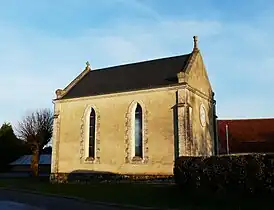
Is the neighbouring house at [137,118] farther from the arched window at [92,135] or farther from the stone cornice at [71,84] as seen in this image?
the stone cornice at [71,84]

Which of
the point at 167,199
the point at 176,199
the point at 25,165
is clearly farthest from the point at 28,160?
the point at 176,199

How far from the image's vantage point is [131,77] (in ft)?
98.8

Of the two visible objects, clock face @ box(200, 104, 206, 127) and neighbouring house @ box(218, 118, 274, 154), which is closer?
clock face @ box(200, 104, 206, 127)

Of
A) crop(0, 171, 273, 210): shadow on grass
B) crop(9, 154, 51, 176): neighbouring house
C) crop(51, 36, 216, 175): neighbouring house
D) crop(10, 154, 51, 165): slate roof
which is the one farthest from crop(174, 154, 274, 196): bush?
crop(10, 154, 51, 165): slate roof

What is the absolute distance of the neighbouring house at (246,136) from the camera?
1571 inches

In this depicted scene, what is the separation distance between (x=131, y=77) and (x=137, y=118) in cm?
444

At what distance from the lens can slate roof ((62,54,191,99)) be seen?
2783 cm

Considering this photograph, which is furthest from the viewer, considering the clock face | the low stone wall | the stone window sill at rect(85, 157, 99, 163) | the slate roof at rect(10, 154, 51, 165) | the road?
the slate roof at rect(10, 154, 51, 165)

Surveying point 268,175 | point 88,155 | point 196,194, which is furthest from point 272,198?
point 88,155

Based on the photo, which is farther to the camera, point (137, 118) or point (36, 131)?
point (36, 131)

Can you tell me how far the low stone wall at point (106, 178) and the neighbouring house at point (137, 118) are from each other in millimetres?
382

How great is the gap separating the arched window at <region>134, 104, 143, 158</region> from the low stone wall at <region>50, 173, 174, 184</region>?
6.10 ft

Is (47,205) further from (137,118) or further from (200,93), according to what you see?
(200,93)

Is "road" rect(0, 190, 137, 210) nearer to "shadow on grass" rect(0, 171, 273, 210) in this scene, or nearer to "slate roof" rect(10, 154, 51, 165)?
"shadow on grass" rect(0, 171, 273, 210)
